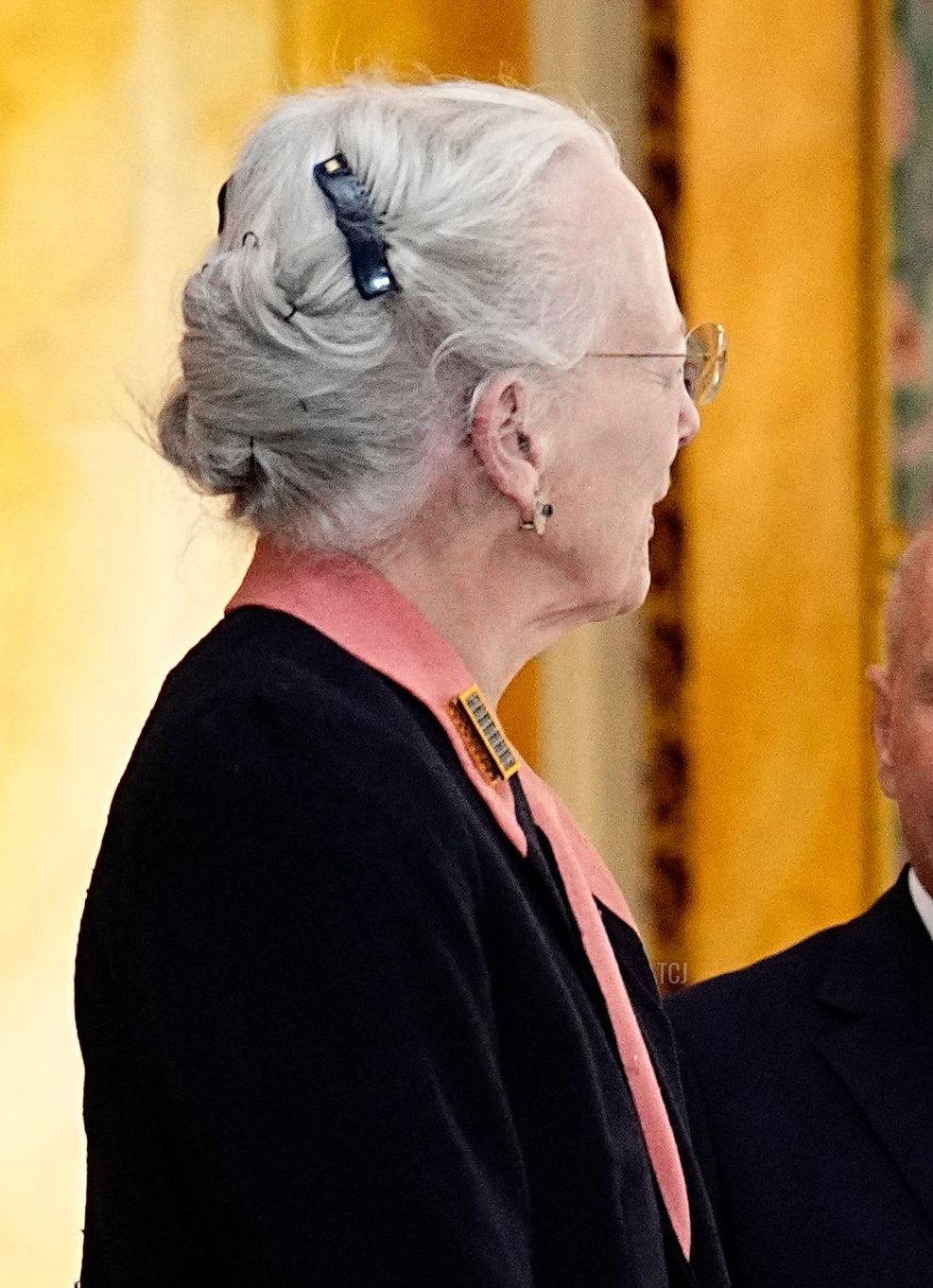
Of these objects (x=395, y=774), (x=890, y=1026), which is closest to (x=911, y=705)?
(x=890, y=1026)

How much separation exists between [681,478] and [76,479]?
103 cm

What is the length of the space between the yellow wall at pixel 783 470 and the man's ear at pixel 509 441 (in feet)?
6.30

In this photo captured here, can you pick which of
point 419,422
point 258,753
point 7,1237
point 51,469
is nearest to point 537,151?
point 419,422

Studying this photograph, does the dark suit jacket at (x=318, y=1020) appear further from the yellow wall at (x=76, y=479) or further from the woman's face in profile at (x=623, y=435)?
the yellow wall at (x=76, y=479)

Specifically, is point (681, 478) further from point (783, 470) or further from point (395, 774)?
point (395, 774)

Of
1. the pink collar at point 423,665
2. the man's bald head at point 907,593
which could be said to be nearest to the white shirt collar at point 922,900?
the man's bald head at point 907,593

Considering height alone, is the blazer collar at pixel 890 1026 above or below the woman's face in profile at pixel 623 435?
below

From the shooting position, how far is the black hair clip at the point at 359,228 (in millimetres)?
1546

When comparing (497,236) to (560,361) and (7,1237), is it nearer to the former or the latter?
(560,361)

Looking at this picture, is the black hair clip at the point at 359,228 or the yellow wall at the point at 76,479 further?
the yellow wall at the point at 76,479

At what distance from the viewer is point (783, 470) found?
359 centimetres

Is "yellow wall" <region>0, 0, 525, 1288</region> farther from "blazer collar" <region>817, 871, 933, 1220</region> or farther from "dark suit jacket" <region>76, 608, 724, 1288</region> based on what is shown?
"dark suit jacket" <region>76, 608, 724, 1288</region>

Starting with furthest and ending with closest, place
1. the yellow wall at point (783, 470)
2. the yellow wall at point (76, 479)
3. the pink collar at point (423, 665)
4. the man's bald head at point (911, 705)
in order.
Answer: the yellow wall at point (783, 470) < the yellow wall at point (76, 479) < the man's bald head at point (911, 705) < the pink collar at point (423, 665)

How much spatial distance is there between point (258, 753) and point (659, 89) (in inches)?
97.0
